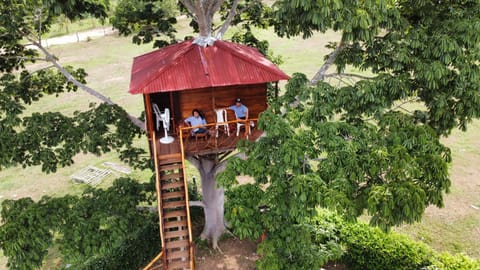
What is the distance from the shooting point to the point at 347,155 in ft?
27.1

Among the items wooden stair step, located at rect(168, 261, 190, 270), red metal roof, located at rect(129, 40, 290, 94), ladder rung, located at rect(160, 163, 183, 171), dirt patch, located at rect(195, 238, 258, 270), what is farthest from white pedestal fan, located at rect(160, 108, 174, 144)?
dirt patch, located at rect(195, 238, 258, 270)

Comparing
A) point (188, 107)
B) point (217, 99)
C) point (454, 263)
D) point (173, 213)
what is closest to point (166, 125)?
point (188, 107)

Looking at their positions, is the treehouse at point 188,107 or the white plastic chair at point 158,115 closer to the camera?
the treehouse at point 188,107

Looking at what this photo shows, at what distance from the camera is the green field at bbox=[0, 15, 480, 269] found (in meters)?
15.9

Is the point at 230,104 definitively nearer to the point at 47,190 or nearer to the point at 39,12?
the point at 39,12

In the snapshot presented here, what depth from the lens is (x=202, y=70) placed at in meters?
10.9

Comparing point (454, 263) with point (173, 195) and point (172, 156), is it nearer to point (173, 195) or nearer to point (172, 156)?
point (173, 195)

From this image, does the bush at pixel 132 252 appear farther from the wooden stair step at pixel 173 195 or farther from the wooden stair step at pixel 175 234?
the wooden stair step at pixel 173 195

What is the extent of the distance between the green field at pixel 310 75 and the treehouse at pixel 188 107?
24.0 ft

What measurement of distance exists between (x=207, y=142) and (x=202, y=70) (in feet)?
7.11

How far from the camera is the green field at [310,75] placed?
1585 cm

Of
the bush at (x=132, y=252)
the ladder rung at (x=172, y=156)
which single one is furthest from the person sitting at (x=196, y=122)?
the bush at (x=132, y=252)

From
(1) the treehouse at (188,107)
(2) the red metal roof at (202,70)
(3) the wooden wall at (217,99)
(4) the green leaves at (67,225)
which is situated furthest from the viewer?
(3) the wooden wall at (217,99)

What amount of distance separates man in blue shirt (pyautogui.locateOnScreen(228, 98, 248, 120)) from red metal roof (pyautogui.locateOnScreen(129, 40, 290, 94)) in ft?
4.31
